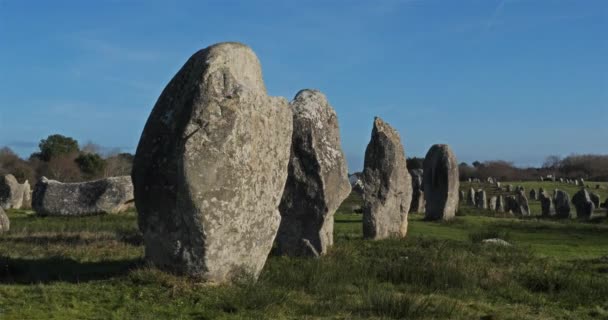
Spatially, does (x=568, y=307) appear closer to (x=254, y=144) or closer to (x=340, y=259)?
(x=340, y=259)

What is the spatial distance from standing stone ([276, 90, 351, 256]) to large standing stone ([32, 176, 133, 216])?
38.0 feet

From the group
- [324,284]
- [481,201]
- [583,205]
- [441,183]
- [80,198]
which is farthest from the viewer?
[481,201]

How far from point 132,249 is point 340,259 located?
4082mm

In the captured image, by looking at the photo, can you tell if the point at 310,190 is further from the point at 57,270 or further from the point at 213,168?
the point at 57,270

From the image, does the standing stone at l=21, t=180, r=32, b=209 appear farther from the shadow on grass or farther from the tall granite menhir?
the tall granite menhir

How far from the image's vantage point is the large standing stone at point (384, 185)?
61.4 feet

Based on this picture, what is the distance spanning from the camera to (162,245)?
33.4 ft

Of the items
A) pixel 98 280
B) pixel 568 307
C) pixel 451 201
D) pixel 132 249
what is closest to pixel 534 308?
pixel 568 307

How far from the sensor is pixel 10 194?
3178 cm

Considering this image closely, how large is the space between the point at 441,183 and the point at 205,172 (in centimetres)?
1782

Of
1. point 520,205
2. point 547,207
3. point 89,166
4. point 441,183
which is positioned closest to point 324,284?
point 441,183

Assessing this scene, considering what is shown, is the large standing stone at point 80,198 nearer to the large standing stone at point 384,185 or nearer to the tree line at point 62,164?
the large standing stone at point 384,185

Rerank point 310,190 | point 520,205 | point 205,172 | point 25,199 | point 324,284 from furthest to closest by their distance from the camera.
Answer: point 520,205 → point 25,199 → point 310,190 → point 324,284 → point 205,172

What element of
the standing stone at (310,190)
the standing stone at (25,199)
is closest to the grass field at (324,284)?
the standing stone at (310,190)
